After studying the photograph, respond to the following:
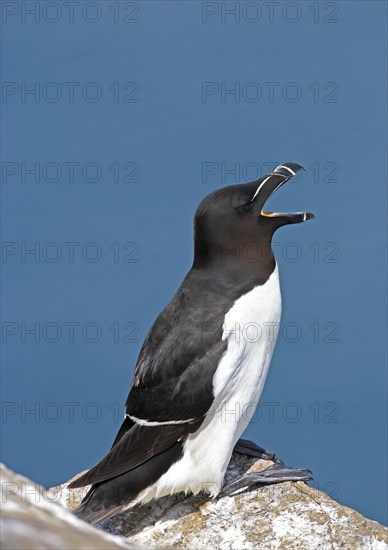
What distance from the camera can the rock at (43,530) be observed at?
127 cm

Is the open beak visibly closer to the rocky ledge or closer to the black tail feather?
the black tail feather

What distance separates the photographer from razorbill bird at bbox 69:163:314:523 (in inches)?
206

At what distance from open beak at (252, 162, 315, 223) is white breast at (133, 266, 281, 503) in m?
0.55

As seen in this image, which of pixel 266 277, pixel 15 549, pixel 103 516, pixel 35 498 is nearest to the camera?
pixel 15 549

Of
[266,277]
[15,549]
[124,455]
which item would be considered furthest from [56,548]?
[266,277]

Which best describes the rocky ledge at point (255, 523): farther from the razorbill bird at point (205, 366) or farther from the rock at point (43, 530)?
the rock at point (43, 530)

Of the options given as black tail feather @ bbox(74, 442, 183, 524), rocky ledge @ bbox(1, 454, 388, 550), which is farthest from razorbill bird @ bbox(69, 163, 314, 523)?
rocky ledge @ bbox(1, 454, 388, 550)

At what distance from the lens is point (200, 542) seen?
17.5ft

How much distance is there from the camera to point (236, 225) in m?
5.43

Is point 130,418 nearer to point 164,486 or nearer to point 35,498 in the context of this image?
point 164,486

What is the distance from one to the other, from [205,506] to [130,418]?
78 centimetres

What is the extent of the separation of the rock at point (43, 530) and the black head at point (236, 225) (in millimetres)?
4117

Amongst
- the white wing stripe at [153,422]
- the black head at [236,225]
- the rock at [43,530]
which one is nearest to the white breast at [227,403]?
the white wing stripe at [153,422]

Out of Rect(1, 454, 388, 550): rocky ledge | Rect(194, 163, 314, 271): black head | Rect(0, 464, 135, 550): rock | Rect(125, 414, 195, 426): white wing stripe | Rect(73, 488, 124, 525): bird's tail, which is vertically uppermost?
Rect(194, 163, 314, 271): black head
